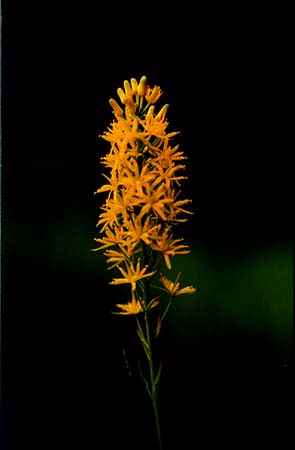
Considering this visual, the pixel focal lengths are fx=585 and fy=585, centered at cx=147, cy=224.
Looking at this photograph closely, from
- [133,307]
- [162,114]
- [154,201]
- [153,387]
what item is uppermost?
[162,114]

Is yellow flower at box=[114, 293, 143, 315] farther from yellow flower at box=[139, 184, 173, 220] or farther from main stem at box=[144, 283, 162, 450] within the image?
yellow flower at box=[139, 184, 173, 220]

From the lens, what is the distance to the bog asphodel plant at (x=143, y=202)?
58.8 inches

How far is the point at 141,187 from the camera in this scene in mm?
1479

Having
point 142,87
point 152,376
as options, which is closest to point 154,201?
point 142,87

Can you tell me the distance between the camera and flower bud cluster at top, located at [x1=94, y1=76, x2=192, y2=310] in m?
1.49

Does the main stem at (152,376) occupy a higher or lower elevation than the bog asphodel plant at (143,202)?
lower

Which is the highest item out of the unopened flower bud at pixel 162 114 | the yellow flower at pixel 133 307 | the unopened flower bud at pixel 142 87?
the unopened flower bud at pixel 142 87

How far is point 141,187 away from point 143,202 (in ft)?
0.13

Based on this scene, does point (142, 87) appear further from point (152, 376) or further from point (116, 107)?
point (152, 376)

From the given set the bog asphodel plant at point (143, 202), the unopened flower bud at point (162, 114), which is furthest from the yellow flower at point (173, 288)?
the unopened flower bud at point (162, 114)

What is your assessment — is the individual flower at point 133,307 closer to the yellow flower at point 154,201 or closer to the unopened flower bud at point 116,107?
the yellow flower at point 154,201
